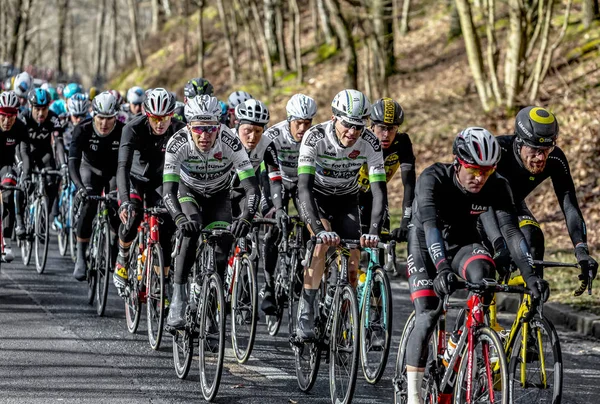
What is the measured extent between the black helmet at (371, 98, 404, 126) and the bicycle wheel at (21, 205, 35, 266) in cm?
577

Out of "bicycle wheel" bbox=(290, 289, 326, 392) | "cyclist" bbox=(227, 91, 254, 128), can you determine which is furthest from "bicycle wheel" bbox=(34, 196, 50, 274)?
"bicycle wheel" bbox=(290, 289, 326, 392)

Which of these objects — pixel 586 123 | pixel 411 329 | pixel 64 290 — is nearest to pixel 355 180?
pixel 411 329

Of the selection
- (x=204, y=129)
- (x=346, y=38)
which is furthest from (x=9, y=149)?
(x=346, y=38)

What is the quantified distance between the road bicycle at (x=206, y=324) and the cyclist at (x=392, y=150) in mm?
1787

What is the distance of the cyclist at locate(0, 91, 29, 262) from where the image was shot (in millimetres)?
11203

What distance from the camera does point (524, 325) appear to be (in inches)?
229

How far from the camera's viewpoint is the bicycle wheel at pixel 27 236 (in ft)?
41.2

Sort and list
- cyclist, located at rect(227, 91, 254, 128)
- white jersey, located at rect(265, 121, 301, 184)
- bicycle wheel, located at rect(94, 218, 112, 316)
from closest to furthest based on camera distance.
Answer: white jersey, located at rect(265, 121, 301, 184) < bicycle wheel, located at rect(94, 218, 112, 316) < cyclist, located at rect(227, 91, 254, 128)

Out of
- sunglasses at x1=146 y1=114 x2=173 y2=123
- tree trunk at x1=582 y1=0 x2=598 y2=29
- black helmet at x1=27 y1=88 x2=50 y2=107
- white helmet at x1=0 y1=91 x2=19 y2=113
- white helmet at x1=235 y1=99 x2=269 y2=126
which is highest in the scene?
tree trunk at x1=582 y1=0 x2=598 y2=29

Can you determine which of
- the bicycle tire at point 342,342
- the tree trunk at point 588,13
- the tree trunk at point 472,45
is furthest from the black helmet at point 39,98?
the tree trunk at point 588,13

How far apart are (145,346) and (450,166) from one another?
374 centimetres

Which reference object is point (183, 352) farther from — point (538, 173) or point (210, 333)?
point (538, 173)

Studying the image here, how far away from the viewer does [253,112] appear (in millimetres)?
9180

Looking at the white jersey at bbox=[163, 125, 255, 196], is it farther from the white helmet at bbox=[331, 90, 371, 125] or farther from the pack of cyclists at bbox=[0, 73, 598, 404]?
the white helmet at bbox=[331, 90, 371, 125]
